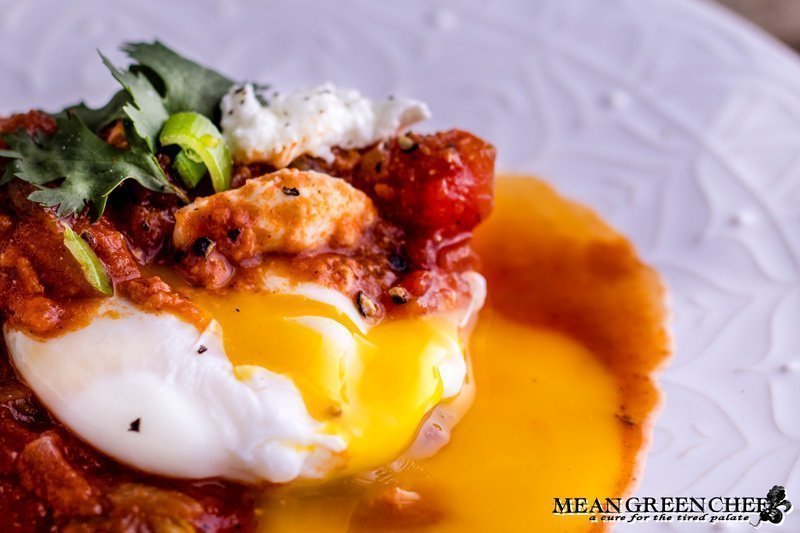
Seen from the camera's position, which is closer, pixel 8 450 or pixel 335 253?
pixel 8 450

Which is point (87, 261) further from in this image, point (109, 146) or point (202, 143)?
point (202, 143)

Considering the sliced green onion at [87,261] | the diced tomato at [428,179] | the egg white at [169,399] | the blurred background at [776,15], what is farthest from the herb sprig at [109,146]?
the blurred background at [776,15]

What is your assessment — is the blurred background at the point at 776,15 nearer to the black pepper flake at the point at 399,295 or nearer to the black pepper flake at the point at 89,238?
the black pepper flake at the point at 399,295

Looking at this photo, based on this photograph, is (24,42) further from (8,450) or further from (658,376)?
(658,376)

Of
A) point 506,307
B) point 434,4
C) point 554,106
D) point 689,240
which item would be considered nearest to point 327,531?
point 506,307

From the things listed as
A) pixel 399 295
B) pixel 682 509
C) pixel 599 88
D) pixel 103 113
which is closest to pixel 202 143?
pixel 103 113

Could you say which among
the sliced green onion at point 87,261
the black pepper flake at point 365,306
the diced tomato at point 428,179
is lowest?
the black pepper flake at point 365,306

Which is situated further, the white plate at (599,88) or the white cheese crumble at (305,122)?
the white plate at (599,88)
